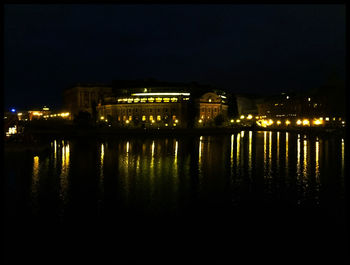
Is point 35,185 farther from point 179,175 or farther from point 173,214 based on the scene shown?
point 173,214

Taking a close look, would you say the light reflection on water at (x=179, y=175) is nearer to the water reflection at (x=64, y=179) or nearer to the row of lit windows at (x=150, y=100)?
the water reflection at (x=64, y=179)

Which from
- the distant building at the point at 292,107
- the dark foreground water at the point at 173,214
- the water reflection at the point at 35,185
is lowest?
the dark foreground water at the point at 173,214

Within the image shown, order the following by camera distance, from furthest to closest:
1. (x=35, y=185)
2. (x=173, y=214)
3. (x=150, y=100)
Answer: (x=150, y=100), (x=35, y=185), (x=173, y=214)

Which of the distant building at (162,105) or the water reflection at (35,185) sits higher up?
Answer: the distant building at (162,105)

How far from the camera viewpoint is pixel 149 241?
1005 cm

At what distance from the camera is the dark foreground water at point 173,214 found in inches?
376

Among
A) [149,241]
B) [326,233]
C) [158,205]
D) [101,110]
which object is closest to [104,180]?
[158,205]

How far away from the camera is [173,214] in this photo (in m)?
12.3

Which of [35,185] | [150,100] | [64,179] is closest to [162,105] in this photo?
[150,100]

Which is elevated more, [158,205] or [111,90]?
A: [111,90]

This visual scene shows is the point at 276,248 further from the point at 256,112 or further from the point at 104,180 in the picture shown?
the point at 256,112

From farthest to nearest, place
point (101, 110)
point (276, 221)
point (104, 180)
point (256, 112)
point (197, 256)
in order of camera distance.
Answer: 1. point (256, 112)
2. point (101, 110)
3. point (104, 180)
4. point (276, 221)
5. point (197, 256)

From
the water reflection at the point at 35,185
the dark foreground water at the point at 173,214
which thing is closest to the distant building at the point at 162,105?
the water reflection at the point at 35,185

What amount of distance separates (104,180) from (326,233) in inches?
442
